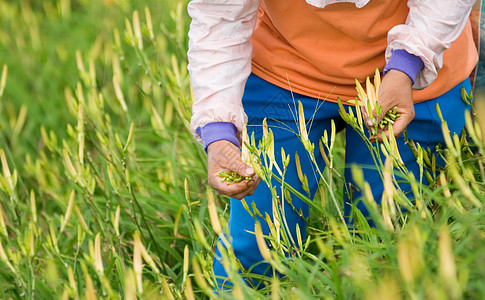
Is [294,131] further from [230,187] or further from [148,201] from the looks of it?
[148,201]

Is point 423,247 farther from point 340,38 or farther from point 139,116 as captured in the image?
point 139,116

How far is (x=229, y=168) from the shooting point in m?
1.06

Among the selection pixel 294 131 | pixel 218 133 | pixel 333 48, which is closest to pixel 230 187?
pixel 218 133

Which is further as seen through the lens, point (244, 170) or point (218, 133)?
point (218, 133)

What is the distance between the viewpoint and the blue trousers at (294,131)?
4.04ft

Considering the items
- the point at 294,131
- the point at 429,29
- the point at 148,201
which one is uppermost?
the point at 429,29

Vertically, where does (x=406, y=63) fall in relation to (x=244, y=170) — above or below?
above

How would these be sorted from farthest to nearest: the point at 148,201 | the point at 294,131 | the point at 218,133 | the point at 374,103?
the point at 148,201
the point at 294,131
the point at 218,133
the point at 374,103

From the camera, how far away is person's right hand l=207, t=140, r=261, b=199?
1036mm

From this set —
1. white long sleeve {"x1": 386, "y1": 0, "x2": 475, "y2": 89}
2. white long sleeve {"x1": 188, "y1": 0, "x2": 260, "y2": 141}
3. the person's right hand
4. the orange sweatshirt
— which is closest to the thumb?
the person's right hand

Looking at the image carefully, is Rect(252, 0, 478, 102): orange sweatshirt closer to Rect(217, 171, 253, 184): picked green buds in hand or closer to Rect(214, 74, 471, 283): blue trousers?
Rect(214, 74, 471, 283): blue trousers

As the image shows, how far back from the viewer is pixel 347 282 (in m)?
0.87

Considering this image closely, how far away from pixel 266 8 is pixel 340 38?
0.17 meters

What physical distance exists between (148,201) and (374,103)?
90cm
